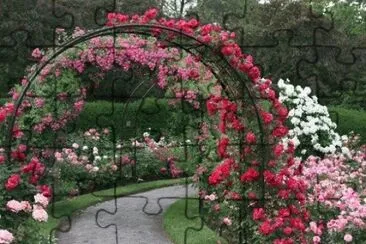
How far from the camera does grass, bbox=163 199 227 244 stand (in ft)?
29.2

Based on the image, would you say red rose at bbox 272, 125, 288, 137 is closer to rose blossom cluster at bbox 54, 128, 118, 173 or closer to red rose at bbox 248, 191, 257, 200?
red rose at bbox 248, 191, 257, 200

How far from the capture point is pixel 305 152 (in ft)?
42.9

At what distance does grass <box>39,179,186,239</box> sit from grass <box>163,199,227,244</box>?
4.62ft

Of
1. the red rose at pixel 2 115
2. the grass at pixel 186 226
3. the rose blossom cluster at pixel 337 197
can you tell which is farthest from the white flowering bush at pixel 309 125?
the red rose at pixel 2 115

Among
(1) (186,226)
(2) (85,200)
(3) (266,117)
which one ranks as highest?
(3) (266,117)

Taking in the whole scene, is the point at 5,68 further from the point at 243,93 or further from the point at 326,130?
the point at 243,93

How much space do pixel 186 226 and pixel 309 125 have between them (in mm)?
4282

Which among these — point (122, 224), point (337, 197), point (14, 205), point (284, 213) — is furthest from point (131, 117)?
→ point (14, 205)

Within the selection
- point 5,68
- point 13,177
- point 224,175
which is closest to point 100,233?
point 224,175

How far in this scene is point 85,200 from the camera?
12227 millimetres

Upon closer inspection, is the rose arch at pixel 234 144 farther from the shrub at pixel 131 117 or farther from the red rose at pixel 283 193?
the shrub at pixel 131 117

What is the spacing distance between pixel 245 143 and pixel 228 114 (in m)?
0.34

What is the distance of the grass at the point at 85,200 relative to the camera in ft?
34.1

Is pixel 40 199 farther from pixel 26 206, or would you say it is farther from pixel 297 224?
pixel 297 224
